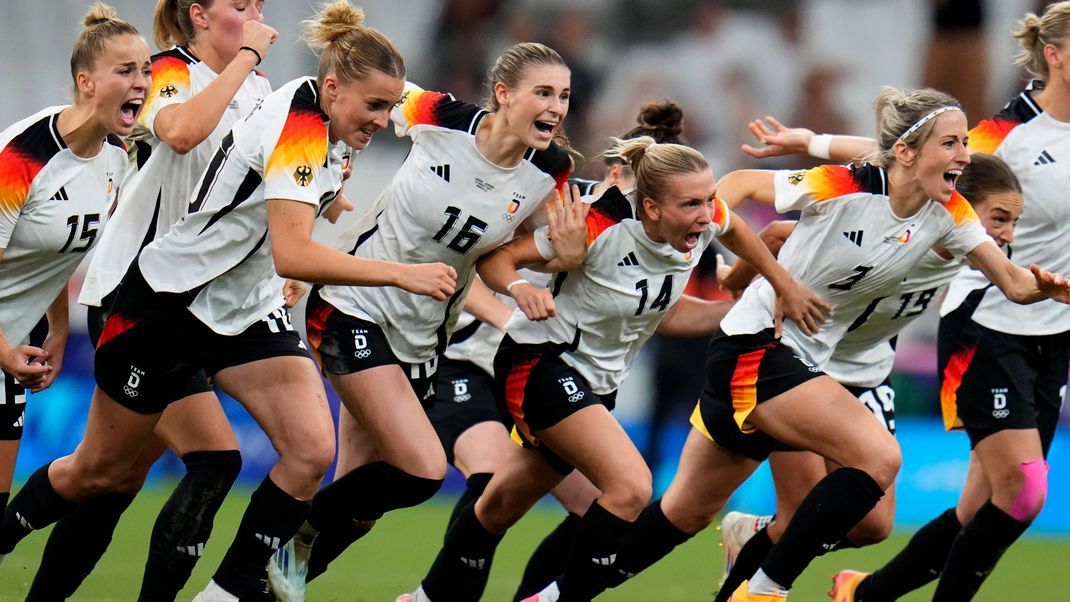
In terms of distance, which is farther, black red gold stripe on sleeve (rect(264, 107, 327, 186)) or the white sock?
the white sock

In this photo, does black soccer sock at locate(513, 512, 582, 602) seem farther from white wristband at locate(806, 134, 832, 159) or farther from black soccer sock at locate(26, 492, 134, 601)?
white wristband at locate(806, 134, 832, 159)

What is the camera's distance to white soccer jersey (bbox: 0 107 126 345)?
4867mm

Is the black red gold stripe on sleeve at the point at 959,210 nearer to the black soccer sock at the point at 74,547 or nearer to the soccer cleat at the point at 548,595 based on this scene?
the soccer cleat at the point at 548,595

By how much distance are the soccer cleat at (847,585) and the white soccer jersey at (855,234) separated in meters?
1.14

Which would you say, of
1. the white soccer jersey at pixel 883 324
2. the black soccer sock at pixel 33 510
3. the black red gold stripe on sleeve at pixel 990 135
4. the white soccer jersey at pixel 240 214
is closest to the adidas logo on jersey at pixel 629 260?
the white soccer jersey at pixel 883 324

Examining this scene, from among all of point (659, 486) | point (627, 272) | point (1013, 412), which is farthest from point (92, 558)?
point (659, 486)

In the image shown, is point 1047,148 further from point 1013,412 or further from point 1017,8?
point 1017,8

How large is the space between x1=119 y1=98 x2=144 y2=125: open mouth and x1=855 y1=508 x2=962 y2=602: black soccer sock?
3.53 m

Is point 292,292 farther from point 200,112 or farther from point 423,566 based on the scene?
point 423,566

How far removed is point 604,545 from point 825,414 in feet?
3.10

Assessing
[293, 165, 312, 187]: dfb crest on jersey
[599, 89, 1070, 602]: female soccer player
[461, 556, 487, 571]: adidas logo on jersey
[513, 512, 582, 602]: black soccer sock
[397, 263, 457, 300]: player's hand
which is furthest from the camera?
[513, 512, 582, 602]: black soccer sock

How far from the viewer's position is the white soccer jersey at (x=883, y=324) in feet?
19.5

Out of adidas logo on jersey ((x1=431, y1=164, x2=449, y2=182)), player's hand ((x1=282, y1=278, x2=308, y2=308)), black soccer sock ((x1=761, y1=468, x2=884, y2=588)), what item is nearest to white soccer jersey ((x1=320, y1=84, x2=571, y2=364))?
adidas logo on jersey ((x1=431, y1=164, x2=449, y2=182))

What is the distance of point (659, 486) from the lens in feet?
34.0
